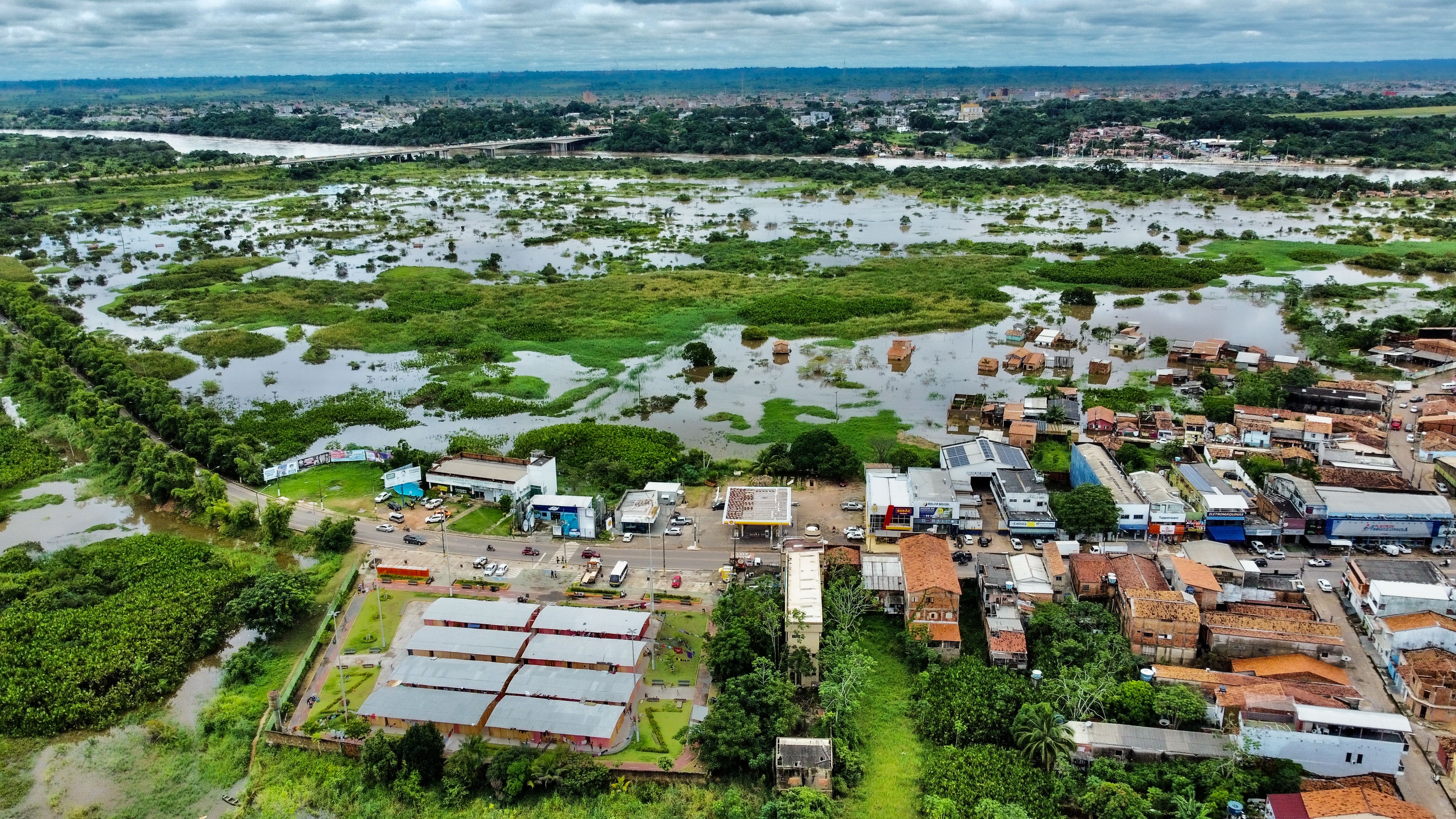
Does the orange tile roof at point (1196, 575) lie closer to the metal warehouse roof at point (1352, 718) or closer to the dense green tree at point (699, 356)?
the metal warehouse roof at point (1352, 718)

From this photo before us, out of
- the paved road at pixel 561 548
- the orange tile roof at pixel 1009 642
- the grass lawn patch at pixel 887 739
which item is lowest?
the grass lawn patch at pixel 887 739

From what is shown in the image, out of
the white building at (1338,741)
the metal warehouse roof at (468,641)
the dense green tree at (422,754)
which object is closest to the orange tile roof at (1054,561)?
the white building at (1338,741)

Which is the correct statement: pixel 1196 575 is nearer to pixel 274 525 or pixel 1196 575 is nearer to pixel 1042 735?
pixel 1042 735

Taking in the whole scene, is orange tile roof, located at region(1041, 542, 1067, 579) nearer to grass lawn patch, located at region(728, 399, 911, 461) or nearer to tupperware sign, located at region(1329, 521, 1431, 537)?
tupperware sign, located at region(1329, 521, 1431, 537)

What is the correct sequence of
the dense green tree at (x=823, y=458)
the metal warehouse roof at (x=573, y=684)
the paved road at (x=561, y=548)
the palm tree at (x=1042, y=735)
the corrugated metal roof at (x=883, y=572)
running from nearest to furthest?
the palm tree at (x=1042, y=735)
the metal warehouse roof at (x=573, y=684)
the corrugated metal roof at (x=883, y=572)
the paved road at (x=561, y=548)
the dense green tree at (x=823, y=458)

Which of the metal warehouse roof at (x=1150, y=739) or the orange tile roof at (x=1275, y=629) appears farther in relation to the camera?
the orange tile roof at (x=1275, y=629)

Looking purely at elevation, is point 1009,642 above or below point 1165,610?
below

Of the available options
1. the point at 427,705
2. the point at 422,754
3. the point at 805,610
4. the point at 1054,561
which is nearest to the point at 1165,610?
the point at 1054,561
